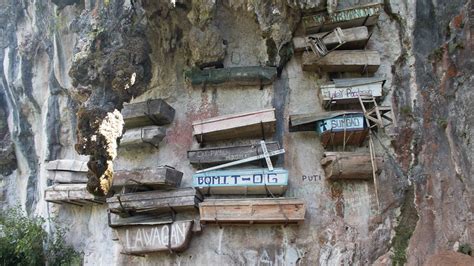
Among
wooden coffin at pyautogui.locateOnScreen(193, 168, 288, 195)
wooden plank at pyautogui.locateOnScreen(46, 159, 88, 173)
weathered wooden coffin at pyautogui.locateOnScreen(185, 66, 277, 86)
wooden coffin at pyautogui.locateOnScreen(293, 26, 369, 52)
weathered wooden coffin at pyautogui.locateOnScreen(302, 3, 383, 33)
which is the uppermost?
weathered wooden coffin at pyautogui.locateOnScreen(302, 3, 383, 33)

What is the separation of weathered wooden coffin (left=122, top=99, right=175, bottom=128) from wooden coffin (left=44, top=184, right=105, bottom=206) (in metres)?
1.36

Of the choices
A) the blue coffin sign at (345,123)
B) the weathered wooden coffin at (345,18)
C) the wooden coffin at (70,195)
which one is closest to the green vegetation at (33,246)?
the wooden coffin at (70,195)

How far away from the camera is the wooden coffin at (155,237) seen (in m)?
7.36

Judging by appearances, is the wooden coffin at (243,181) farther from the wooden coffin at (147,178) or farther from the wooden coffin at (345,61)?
the wooden coffin at (345,61)

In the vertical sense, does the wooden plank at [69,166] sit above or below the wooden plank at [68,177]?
above

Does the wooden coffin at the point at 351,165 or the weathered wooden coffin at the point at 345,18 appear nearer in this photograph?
the wooden coffin at the point at 351,165

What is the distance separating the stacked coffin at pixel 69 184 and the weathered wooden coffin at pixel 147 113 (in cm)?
132

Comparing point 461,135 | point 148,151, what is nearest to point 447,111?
point 461,135

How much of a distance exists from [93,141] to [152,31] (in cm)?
244

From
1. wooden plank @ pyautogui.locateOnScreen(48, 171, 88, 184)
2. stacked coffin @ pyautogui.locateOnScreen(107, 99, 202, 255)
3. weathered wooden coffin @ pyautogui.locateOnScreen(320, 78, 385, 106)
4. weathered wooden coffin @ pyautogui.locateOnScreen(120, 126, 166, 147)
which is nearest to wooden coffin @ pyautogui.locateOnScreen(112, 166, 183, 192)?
stacked coffin @ pyautogui.locateOnScreen(107, 99, 202, 255)

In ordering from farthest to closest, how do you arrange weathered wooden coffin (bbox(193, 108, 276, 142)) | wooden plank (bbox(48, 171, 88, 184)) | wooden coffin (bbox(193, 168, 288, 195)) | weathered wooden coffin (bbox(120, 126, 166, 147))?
wooden plank (bbox(48, 171, 88, 184))
weathered wooden coffin (bbox(120, 126, 166, 147))
weathered wooden coffin (bbox(193, 108, 276, 142))
wooden coffin (bbox(193, 168, 288, 195))

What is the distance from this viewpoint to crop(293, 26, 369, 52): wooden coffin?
785 centimetres

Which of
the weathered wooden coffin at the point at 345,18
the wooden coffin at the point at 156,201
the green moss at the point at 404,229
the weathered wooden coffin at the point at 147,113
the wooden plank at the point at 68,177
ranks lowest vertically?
the green moss at the point at 404,229

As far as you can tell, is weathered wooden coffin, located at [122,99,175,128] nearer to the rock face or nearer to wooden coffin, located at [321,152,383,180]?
the rock face
